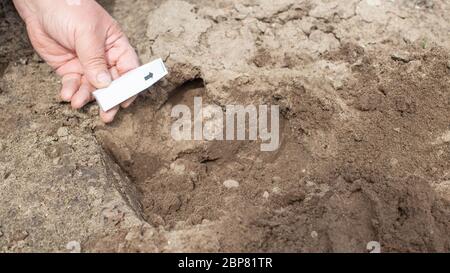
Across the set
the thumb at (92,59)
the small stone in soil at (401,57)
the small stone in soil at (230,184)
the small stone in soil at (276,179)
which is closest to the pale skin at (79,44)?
the thumb at (92,59)

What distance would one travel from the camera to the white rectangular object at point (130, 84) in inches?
80.4

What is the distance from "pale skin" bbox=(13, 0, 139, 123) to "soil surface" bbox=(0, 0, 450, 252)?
0.23 ft

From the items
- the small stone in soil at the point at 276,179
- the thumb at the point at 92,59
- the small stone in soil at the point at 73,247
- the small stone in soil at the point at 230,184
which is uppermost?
the thumb at the point at 92,59

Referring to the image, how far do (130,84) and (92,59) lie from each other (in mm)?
189

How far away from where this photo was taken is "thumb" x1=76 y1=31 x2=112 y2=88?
206 cm

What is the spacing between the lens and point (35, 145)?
6.46ft

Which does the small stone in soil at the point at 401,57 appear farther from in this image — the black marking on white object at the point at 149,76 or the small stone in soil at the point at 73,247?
the small stone in soil at the point at 73,247

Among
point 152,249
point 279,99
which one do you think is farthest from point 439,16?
point 152,249

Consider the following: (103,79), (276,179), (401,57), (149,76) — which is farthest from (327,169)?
(103,79)

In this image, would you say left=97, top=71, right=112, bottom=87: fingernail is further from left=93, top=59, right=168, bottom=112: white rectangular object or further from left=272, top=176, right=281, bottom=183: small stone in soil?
left=272, top=176, right=281, bottom=183: small stone in soil

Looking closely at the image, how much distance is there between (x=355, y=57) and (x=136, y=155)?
104 centimetres

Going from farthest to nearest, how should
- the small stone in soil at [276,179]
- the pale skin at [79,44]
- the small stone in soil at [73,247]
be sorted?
1. the pale skin at [79,44]
2. the small stone in soil at [276,179]
3. the small stone in soil at [73,247]

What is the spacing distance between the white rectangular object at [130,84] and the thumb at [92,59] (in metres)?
0.04

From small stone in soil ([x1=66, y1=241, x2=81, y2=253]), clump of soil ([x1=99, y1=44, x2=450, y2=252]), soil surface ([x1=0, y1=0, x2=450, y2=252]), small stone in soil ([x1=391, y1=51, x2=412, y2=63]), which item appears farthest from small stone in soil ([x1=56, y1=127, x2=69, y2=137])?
small stone in soil ([x1=391, y1=51, x2=412, y2=63])
